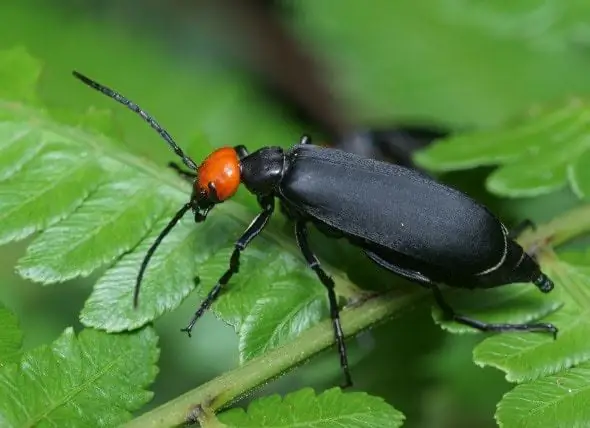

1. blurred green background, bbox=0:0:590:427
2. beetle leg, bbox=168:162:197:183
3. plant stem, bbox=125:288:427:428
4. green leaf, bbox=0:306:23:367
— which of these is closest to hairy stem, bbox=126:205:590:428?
plant stem, bbox=125:288:427:428

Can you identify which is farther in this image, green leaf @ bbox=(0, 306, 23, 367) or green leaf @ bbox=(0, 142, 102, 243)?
green leaf @ bbox=(0, 142, 102, 243)

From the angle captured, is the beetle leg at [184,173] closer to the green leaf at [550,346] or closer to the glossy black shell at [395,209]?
the glossy black shell at [395,209]

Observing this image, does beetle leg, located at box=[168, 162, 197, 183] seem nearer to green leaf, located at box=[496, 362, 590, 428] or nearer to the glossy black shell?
the glossy black shell

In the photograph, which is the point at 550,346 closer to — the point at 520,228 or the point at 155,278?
the point at 520,228

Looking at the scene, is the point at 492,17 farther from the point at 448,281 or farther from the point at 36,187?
the point at 36,187

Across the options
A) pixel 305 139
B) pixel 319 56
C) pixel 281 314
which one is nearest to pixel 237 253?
pixel 281 314
